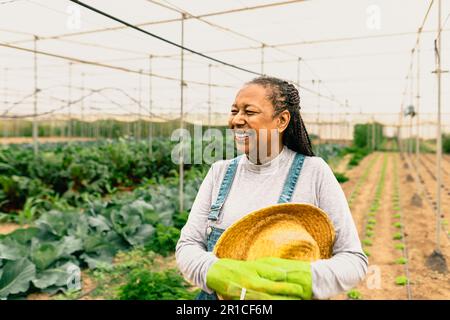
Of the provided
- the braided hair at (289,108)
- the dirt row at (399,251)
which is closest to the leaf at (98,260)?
the dirt row at (399,251)

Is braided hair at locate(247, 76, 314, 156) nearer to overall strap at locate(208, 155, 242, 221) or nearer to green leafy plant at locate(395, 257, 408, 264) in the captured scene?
overall strap at locate(208, 155, 242, 221)

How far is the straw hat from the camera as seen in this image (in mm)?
846

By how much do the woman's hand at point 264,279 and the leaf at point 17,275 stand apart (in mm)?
3012

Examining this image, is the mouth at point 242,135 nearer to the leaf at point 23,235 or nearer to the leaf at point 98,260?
the leaf at point 98,260

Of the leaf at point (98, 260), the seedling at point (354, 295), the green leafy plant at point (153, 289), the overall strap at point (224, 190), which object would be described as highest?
the overall strap at point (224, 190)

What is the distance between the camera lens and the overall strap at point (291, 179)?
0.94m

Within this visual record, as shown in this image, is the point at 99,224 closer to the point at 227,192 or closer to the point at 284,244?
the point at 227,192

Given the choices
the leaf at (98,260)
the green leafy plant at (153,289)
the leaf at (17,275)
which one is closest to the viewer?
the green leafy plant at (153,289)

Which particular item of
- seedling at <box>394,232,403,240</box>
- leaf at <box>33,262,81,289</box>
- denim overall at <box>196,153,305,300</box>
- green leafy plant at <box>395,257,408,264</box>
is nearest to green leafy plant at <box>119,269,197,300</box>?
leaf at <box>33,262,81,289</box>

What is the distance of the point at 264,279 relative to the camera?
2.51 feet

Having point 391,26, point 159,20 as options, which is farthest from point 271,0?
point 391,26

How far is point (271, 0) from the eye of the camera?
4.99 m
